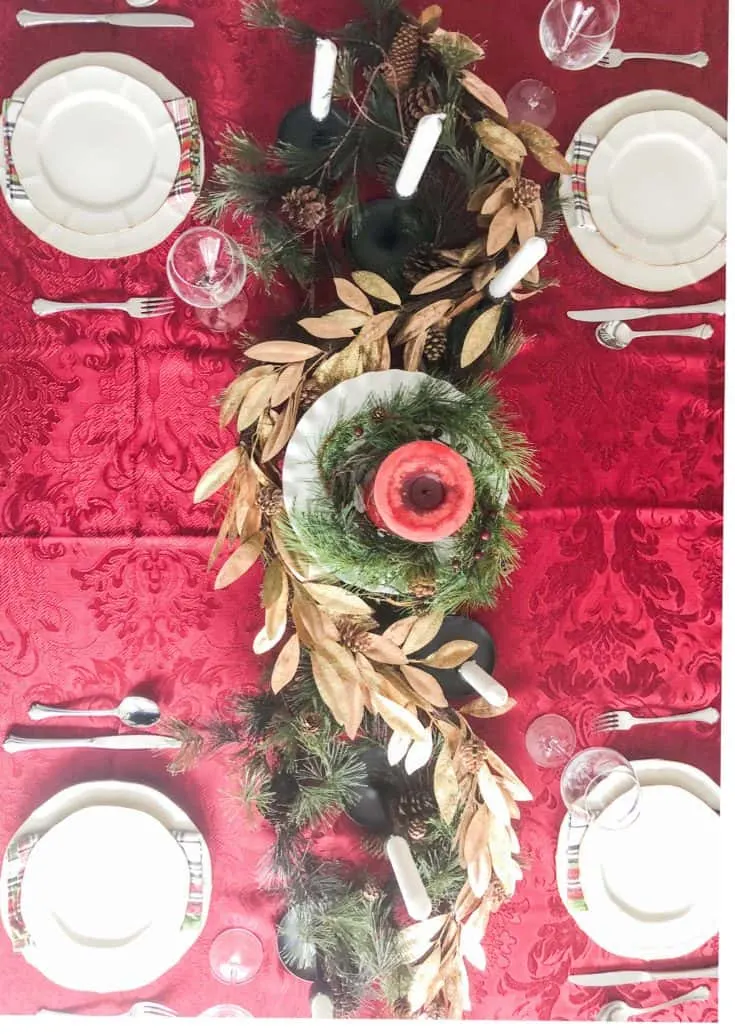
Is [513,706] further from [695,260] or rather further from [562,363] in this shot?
[695,260]

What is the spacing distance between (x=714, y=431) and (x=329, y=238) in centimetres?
64

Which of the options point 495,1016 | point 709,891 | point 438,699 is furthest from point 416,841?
point 709,891

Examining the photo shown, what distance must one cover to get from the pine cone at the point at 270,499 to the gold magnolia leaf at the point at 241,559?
0.15ft

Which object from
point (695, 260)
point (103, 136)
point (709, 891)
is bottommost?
point (709, 891)

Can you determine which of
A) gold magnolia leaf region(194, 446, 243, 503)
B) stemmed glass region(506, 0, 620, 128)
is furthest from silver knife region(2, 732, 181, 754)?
stemmed glass region(506, 0, 620, 128)

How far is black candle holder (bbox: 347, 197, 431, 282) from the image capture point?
1.08 m

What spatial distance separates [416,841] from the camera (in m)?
1.12

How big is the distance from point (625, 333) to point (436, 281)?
0.32 metres

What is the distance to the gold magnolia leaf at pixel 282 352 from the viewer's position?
1.03 meters

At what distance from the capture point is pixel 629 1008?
119cm

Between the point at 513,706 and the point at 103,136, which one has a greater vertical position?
the point at 103,136

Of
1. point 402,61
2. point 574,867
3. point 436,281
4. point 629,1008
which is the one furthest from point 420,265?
point 629,1008

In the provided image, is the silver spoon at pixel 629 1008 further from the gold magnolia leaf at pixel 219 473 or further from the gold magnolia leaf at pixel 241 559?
the gold magnolia leaf at pixel 219 473

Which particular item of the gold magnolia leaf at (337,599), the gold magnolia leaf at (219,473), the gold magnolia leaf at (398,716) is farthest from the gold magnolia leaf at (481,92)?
the gold magnolia leaf at (398,716)
